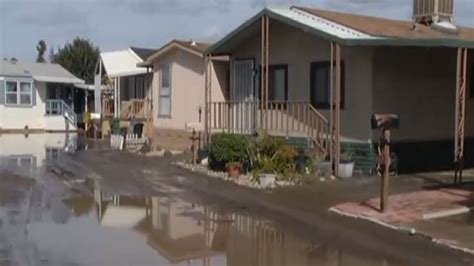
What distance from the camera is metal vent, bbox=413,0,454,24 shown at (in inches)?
829

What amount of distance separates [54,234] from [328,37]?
869cm

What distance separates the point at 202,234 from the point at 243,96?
37.6 ft

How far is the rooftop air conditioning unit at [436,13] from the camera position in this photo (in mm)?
20953

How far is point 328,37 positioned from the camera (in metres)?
16.1

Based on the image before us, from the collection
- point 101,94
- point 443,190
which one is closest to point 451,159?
point 443,190

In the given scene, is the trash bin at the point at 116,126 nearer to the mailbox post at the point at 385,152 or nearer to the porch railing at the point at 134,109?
the porch railing at the point at 134,109

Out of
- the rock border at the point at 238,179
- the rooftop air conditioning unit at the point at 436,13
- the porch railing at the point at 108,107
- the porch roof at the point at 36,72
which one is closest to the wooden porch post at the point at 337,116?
the rock border at the point at 238,179

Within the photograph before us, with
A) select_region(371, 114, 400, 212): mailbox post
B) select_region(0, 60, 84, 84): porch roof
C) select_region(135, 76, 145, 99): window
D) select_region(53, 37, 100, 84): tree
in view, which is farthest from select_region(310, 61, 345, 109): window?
select_region(53, 37, 100, 84): tree

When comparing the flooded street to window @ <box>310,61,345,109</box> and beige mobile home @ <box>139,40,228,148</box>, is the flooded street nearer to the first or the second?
window @ <box>310,61,345,109</box>

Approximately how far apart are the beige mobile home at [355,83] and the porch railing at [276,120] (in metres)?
0.03

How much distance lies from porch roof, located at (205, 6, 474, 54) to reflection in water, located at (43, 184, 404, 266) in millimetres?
5919

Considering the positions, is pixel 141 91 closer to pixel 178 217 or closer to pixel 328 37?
pixel 328 37

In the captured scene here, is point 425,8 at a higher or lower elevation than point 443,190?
higher

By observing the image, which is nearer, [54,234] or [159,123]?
[54,234]
